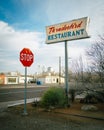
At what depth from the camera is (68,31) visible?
11.9 meters

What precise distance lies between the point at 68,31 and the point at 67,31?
2.7 inches

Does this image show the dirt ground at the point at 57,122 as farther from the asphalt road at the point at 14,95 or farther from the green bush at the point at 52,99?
the asphalt road at the point at 14,95

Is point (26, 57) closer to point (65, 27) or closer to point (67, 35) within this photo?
point (67, 35)

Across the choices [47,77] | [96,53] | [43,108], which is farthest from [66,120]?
[47,77]

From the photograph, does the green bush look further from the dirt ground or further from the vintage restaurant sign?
the vintage restaurant sign

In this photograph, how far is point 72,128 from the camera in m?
6.22

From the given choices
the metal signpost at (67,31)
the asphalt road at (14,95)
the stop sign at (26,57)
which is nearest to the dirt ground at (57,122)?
the stop sign at (26,57)

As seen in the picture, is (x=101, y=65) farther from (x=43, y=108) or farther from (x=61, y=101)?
(x=43, y=108)

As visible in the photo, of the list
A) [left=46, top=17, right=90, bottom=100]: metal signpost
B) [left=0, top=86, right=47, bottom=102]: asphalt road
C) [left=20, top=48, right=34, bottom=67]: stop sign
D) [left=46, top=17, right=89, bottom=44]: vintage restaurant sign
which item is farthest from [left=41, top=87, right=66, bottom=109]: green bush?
[left=0, top=86, right=47, bottom=102]: asphalt road

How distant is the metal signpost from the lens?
1130 cm

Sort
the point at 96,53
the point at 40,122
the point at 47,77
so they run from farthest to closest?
the point at 47,77, the point at 96,53, the point at 40,122

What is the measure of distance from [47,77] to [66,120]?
69.2 m

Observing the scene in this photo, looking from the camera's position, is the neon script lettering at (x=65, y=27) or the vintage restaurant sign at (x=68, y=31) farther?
the neon script lettering at (x=65, y=27)

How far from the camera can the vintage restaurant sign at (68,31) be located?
37.0ft
